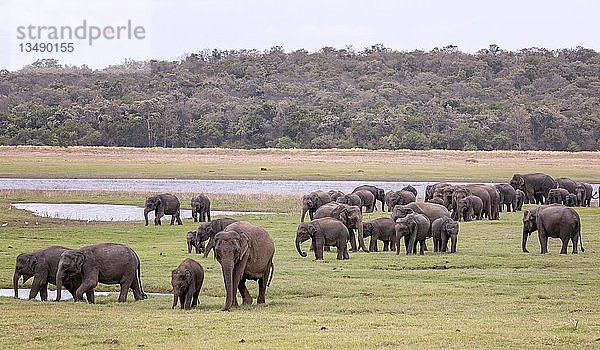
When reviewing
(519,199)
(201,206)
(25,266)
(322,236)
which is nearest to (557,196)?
(519,199)

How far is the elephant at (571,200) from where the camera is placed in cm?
4534

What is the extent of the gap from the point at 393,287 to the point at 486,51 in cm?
15610

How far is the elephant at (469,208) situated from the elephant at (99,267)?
61.6 feet

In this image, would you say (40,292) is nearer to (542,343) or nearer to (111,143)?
(542,343)

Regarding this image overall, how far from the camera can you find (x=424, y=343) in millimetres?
13562

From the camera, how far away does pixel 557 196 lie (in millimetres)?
44594

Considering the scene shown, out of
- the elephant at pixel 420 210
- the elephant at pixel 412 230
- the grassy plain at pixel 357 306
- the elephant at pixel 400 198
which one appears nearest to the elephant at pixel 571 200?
the elephant at pixel 400 198

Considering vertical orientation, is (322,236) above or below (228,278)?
below

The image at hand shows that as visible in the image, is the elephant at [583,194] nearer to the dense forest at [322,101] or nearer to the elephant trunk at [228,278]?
the elephant trunk at [228,278]

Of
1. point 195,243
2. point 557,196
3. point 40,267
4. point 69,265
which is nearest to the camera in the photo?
point 69,265

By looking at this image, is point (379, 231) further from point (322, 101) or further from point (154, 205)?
point (322, 101)

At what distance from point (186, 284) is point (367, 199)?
79.9 ft

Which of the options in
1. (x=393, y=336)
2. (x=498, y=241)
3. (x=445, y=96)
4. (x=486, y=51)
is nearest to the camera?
(x=393, y=336)

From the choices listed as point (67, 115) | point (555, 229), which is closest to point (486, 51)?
point (67, 115)
